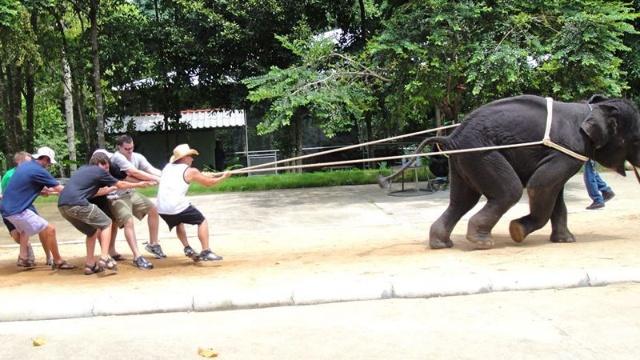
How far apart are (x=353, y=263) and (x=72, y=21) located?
2054 centimetres

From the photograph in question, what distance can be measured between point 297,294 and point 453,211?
3147 millimetres

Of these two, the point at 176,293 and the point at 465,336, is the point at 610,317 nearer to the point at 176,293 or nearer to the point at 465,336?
the point at 465,336

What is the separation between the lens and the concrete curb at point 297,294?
246 inches

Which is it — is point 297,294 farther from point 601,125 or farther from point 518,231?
point 601,125

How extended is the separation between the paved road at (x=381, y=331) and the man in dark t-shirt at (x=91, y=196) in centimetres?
172

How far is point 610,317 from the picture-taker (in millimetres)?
Result: 5426

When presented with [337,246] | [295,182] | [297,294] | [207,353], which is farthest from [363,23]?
[207,353]

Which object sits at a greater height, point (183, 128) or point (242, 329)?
point (183, 128)

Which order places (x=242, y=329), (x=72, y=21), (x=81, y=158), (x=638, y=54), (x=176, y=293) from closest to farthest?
1. (x=242, y=329)
2. (x=176, y=293)
3. (x=638, y=54)
4. (x=72, y=21)
5. (x=81, y=158)

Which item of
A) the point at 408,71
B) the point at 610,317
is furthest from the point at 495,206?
the point at 408,71

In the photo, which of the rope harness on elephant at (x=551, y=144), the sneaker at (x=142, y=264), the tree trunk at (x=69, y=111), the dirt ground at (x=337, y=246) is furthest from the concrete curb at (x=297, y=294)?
the tree trunk at (x=69, y=111)

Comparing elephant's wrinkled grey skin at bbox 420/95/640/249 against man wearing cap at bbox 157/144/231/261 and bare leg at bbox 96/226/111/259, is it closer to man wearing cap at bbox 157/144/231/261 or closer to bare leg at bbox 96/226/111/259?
man wearing cap at bbox 157/144/231/261

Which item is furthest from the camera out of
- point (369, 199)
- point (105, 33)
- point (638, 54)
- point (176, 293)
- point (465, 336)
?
point (105, 33)

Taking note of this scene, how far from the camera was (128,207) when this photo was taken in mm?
8422
